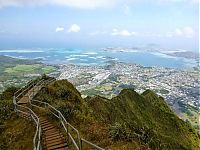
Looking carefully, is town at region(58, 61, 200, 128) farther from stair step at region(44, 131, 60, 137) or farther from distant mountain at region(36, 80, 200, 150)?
stair step at region(44, 131, 60, 137)

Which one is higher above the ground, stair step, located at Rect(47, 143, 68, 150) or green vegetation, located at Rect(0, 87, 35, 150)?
stair step, located at Rect(47, 143, 68, 150)

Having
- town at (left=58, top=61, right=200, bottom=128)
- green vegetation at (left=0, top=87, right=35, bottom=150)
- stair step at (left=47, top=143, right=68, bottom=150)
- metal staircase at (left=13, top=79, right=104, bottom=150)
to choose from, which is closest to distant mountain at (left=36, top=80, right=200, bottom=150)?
metal staircase at (left=13, top=79, right=104, bottom=150)

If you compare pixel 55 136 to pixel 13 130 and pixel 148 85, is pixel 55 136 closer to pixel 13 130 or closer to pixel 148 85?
pixel 13 130

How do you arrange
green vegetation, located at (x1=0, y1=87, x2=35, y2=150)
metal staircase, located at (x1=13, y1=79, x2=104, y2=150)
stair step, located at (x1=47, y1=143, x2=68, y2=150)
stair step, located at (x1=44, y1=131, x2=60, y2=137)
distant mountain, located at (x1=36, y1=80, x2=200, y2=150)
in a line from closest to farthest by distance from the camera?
metal staircase, located at (x1=13, y1=79, x2=104, y2=150), stair step, located at (x1=47, y1=143, x2=68, y2=150), stair step, located at (x1=44, y1=131, x2=60, y2=137), distant mountain, located at (x1=36, y1=80, x2=200, y2=150), green vegetation, located at (x1=0, y1=87, x2=35, y2=150)

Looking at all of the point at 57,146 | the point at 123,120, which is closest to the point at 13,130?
the point at 57,146

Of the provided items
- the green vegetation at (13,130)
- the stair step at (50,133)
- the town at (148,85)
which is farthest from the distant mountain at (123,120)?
the town at (148,85)

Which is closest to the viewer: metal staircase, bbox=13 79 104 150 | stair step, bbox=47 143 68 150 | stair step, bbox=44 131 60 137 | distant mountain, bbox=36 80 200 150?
metal staircase, bbox=13 79 104 150

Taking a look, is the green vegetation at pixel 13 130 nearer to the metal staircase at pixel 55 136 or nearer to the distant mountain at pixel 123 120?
the metal staircase at pixel 55 136

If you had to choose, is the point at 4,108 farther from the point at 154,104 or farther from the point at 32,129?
the point at 154,104

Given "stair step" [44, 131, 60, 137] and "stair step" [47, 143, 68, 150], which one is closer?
"stair step" [47, 143, 68, 150]
